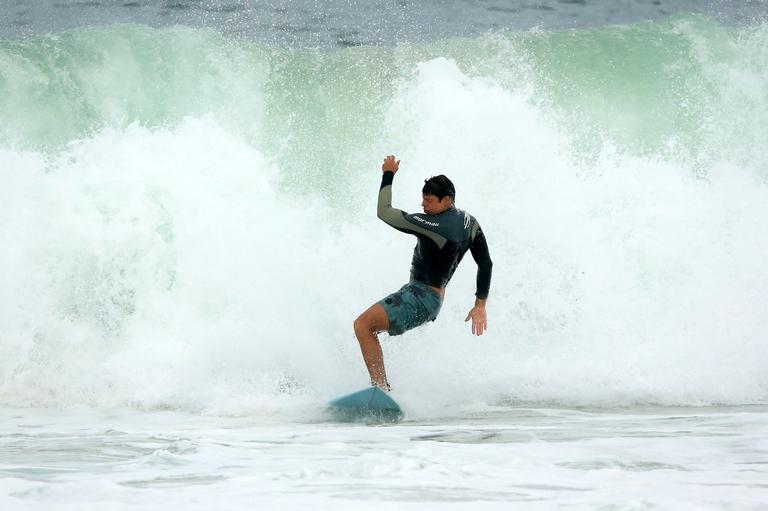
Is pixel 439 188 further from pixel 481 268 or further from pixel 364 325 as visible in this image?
pixel 364 325

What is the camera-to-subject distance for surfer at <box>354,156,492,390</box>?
648 cm

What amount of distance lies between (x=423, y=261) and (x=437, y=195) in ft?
1.52

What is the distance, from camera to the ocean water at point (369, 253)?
5.23 m

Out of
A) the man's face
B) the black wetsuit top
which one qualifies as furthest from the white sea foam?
the man's face

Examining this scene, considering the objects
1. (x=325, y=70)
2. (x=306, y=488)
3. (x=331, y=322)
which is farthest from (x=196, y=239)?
(x=306, y=488)

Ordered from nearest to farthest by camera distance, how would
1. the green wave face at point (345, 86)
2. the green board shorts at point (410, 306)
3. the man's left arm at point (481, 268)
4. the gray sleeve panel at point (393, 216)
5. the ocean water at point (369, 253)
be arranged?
the ocean water at point (369, 253), the gray sleeve panel at point (393, 216), the green board shorts at point (410, 306), the man's left arm at point (481, 268), the green wave face at point (345, 86)

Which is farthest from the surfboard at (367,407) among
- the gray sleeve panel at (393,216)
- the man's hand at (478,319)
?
the gray sleeve panel at (393,216)

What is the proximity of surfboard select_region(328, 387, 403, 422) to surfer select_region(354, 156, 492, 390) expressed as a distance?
0.31 ft

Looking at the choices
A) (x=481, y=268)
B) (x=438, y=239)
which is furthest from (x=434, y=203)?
(x=481, y=268)

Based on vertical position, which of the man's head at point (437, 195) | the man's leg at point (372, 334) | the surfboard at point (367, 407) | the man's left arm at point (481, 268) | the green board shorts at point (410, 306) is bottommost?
the surfboard at point (367, 407)

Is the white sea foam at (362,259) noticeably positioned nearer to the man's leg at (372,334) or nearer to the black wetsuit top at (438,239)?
the man's leg at (372,334)

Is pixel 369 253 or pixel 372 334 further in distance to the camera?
pixel 369 253

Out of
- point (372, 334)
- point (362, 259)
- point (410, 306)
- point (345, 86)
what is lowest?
point (372, 334)

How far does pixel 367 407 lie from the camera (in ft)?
21.5
